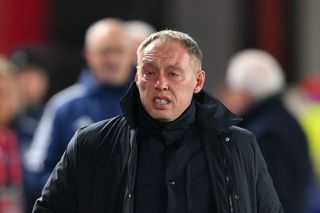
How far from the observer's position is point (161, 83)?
168 inches

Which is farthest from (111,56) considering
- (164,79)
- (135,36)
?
(164,79)

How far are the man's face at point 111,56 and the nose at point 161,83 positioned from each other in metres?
2.29

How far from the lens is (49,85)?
440 inches

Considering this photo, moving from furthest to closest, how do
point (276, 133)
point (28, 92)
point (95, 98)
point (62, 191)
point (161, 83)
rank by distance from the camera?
point (28, 92) < point (276, 133) < point (95, 98) < point (62, 191) < point (161, 83)

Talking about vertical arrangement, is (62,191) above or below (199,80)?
below

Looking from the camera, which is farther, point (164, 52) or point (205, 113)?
point (205, 113)

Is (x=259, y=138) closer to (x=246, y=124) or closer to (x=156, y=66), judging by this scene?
(x=246, y=124)

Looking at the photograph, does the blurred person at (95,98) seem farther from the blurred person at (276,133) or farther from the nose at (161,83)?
the nose at (161,83)

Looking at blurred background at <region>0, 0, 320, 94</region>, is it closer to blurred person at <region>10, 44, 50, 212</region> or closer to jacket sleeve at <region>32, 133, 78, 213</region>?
blurred person at <region>10, 44, 50, 212</region>

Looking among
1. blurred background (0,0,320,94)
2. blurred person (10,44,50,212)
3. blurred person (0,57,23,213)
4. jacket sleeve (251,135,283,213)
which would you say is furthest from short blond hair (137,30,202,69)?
blurred background (0,0,320,94)

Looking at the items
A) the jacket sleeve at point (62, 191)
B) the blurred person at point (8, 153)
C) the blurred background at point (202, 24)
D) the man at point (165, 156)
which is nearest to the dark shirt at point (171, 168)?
the man at point (165, 156)

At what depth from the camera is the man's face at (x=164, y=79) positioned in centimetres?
427

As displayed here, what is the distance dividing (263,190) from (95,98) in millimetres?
2336

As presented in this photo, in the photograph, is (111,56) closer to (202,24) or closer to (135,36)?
(135,36)
